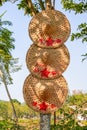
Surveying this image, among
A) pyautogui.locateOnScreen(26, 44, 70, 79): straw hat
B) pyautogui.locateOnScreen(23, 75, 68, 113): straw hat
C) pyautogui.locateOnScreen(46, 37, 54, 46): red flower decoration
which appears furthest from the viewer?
pyautogui.locateOnScreen(46, 37, 54, 46): red flower decoration

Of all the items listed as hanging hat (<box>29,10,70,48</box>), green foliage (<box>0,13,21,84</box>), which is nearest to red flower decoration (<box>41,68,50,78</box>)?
hanging hat (<box>29,10,70,48</box>)

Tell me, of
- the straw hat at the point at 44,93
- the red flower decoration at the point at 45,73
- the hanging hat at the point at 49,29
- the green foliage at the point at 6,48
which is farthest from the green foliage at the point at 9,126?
the green foliage at the point at 6,48

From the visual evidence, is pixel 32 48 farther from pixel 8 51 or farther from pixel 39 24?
pixel 8 51

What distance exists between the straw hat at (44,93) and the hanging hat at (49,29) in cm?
59

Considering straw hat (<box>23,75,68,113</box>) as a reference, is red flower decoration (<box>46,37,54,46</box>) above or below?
above

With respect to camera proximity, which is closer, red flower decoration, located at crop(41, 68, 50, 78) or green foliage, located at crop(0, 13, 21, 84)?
red flower decoration, located at crop(41, 68, 50, 78)

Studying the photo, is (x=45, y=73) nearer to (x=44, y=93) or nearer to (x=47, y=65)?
(x=47, y=65)

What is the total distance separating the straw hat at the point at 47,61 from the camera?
5301 mm

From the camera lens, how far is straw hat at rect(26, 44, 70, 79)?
5.30 m

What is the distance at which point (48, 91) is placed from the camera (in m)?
5.25

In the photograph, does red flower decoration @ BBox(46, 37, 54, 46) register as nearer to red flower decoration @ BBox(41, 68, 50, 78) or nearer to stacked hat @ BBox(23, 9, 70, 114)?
stacked hat @ BBox(23, 9, 70, 114)

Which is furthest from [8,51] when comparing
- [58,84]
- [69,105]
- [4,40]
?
[58,84]

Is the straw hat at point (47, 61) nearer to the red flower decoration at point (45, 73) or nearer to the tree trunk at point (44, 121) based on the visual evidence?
the red flower decoration at point (45, 73)

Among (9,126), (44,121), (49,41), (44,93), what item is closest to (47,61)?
(49,41)
